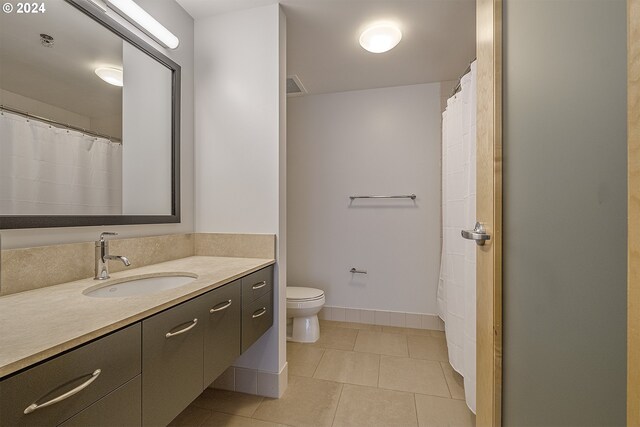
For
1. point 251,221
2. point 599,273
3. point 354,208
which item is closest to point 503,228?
point 599,273

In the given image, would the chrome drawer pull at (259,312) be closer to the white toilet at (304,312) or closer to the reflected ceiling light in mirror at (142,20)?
the white toilet at (304,312)

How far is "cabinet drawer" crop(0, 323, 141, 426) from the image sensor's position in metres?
0.50

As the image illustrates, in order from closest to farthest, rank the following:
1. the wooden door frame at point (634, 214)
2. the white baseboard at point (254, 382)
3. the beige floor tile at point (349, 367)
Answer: the wooden door frame at point (634, 214)
the white baseboard at point (254, 382)
the beige floor tile at point (349, 367)

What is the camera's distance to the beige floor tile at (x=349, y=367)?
69.1 inches

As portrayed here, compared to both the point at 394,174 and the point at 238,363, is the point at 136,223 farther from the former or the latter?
the point at 394,174

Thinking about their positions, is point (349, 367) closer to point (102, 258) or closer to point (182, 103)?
point (102, 258)

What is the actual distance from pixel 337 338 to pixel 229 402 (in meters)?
1.05

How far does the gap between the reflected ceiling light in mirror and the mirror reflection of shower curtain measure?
60cm

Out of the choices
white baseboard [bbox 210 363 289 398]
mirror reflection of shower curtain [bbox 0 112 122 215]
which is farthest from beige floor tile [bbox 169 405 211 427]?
mirror reflection of shower curtain [bbox 0 112 122 215]

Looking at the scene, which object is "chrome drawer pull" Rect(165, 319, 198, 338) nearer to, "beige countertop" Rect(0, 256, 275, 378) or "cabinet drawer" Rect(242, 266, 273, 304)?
"beige countertop" Rect(0, 256, 275, 378)

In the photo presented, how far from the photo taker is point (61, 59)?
1.11 metres

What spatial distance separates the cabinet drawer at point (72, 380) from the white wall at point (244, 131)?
96 centimetres

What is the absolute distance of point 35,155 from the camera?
3.34 feet

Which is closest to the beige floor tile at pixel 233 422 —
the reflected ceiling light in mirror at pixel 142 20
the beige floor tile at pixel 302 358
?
the beige floor tile at pixel 302 358
